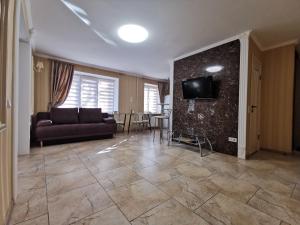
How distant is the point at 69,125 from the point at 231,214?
3.81 metres

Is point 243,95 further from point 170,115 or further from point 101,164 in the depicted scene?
point 101,164

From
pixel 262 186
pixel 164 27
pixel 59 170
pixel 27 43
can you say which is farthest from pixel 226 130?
pixel 27 43

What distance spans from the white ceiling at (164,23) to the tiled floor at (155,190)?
7.73ft

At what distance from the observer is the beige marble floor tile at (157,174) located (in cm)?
199

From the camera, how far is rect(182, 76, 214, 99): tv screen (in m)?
3.29

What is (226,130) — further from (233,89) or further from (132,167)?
(132,167)

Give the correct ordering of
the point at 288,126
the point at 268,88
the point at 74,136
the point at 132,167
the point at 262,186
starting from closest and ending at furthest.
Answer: the point at 262,186, the point at 132,167, the point at 288,126, the point at 268,88, the point at 74,136

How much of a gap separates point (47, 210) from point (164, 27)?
2.96 metres

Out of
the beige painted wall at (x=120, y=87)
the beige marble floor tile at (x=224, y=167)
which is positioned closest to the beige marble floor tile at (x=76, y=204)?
the beige marble floor tile at (x=224, y=167)

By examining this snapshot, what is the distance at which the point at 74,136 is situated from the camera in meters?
3.93

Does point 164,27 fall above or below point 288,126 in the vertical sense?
above

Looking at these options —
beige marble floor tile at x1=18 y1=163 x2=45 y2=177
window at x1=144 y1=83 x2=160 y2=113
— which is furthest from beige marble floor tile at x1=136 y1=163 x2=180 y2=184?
window at x1=144 y1=83 x2=160 y2=113

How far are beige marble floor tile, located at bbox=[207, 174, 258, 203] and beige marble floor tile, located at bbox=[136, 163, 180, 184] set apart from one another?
0.51 m

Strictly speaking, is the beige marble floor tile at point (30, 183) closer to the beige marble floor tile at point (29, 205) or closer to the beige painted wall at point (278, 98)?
the beige marble floor tile at point (29, 205)
